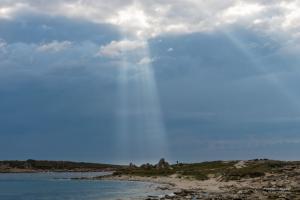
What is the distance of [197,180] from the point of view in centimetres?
13650

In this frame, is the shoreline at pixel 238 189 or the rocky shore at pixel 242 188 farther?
the shoreline at pixel 238 189

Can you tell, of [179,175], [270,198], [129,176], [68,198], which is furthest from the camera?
[129,176]

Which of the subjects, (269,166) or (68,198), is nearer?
(68,198)

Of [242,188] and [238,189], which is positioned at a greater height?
[242,188]

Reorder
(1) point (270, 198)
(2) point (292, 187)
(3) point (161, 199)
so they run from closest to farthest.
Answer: (1) point (270, 198) → (3) point (161, 199) → (2) point (292, 187)

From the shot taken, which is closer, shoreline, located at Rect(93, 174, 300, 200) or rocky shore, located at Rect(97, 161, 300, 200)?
rocky shore, located at Rect(97, 161, 300, 200)

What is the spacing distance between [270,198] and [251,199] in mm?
2718

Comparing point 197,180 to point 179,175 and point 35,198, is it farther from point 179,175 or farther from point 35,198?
point 35,198

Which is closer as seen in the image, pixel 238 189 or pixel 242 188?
pixel 238 189

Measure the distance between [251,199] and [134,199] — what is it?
22.0 m

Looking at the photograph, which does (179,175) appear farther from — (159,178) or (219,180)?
(219,180)

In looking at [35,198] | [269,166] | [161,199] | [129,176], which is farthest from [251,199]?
[129,176]

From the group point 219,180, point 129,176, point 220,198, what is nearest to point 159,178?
point 129,176

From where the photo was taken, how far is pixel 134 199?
3447 inches
